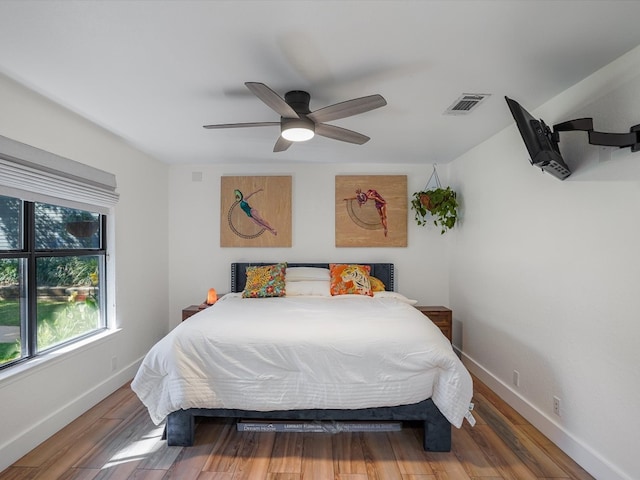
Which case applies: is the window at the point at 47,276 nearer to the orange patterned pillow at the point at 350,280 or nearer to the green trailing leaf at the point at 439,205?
the orange patterned pillow at the point at 350,280

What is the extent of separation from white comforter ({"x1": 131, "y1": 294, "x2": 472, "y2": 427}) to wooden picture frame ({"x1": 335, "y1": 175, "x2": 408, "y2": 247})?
2080mm

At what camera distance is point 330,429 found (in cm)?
236

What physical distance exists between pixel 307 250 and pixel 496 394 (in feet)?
8.21

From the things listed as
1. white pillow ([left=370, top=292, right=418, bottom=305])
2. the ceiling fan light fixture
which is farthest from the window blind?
white pillow ([left=370, top=292, right=418, bottom=305])

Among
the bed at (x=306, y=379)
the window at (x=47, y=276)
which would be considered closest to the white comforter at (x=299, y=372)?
the bed at (x=306, y=379)

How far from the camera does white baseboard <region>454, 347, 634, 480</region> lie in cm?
188

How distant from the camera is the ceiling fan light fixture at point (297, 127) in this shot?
218 centimetres

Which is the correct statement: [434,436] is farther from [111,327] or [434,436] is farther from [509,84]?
[111,327]

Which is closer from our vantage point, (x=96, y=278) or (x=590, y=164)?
(x=590, y=164)

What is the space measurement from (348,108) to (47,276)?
2525mm

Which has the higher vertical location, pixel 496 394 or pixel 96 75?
pixel 96 75

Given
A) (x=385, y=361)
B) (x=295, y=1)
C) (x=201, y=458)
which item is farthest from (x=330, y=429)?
(x=295, y=1)

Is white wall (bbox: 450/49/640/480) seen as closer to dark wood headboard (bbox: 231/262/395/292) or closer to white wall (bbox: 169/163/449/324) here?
white wall (bbox: 169/163/449/324)

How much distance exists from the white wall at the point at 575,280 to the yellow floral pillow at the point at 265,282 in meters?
2.13
